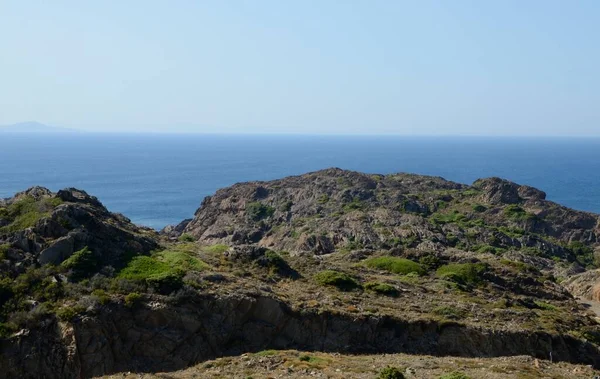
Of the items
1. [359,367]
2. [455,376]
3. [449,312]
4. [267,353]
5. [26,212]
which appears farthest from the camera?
[26,212]

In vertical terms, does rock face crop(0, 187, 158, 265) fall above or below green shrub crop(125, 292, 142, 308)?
above

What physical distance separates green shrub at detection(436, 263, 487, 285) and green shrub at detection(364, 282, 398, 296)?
5.93 metres

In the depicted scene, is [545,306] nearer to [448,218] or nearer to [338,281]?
[338,281]

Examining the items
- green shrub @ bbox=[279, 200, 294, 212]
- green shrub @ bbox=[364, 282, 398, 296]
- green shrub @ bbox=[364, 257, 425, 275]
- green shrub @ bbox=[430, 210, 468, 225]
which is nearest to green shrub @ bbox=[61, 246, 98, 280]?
green shrub @ bbox=[364, 282, 398, 296]

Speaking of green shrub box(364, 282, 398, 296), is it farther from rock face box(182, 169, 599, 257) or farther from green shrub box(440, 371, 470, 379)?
rock face box(182, 169, 599, 257)

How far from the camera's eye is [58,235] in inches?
1079

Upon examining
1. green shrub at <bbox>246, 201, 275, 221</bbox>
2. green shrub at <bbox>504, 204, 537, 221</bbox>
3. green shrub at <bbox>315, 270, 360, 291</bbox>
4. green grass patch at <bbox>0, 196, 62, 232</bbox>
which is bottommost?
green shrub at <bbox>246, 201, 275, 221</bbox>

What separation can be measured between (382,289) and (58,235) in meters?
15.2

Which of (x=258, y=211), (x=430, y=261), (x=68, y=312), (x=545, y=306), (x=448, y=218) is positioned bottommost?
(x=258, y=211)

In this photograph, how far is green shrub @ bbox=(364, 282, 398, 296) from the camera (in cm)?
2905

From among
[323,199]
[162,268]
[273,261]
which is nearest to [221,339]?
[162,268]

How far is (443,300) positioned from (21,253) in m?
19.0

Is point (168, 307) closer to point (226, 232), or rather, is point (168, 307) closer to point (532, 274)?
point (532, 274)

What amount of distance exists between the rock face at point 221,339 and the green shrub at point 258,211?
50.1 m
